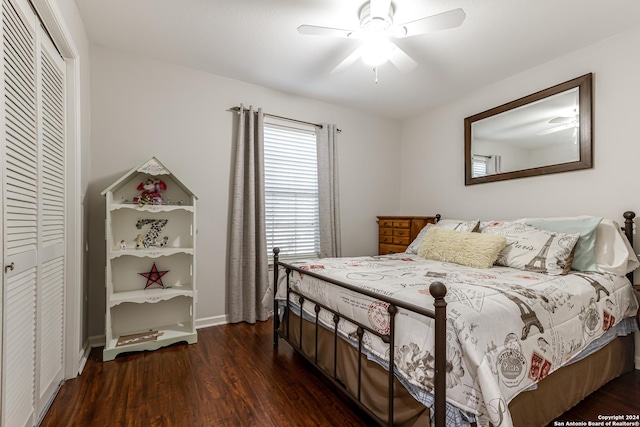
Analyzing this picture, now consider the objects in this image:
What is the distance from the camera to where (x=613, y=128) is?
7.63ft

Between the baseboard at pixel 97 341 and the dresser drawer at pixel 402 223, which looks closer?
the baseboard at pixel 97 341

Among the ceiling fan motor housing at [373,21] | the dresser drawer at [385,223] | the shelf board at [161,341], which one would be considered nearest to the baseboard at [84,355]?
the shelf board at [161,341]

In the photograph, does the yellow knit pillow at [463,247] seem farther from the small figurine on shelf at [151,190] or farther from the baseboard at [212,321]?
the small figurine on shelf at [151,190]

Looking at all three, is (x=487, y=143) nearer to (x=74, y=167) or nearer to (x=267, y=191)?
(x=267, y=191)

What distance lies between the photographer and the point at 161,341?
7.91 ft

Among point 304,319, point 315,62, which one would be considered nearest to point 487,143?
point 315,62

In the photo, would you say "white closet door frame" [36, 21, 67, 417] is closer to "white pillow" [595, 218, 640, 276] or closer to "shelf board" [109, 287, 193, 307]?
"shelf board" [109, 287, 193, 307]

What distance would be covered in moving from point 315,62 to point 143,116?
1.63 m

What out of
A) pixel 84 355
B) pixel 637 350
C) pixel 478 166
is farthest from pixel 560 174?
pixel 84 355

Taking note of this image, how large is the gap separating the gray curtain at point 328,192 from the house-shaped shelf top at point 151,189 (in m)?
1.48

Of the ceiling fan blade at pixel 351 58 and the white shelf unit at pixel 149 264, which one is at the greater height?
the ceiling fan blade at pixel 351 58

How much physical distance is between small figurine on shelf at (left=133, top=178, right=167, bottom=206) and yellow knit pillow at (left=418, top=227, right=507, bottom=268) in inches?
93.5

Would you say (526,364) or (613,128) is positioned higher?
(613,128)

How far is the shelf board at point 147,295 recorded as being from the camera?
2318 millimetres
